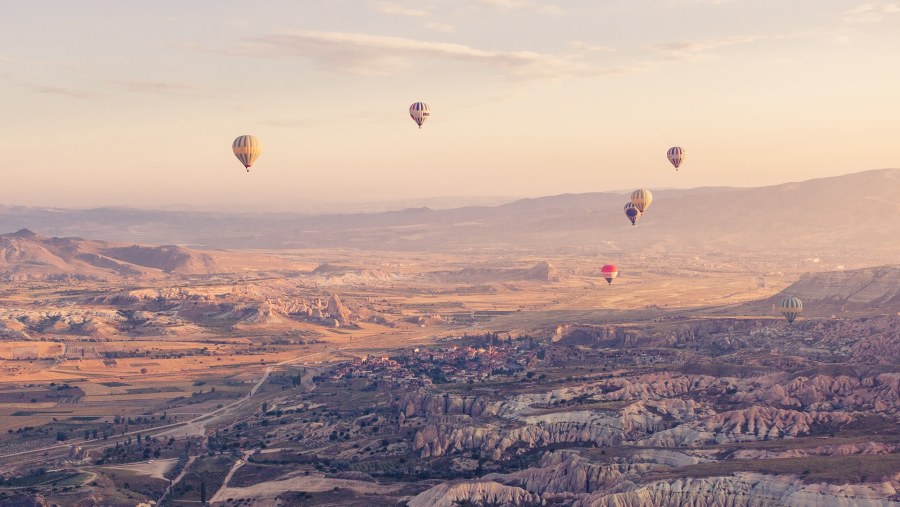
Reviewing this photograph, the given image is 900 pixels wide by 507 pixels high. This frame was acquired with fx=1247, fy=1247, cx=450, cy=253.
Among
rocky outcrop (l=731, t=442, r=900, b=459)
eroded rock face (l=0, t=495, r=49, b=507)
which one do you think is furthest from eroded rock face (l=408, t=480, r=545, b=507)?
eroded rock face (l=0, t=495, r=49, b=507)

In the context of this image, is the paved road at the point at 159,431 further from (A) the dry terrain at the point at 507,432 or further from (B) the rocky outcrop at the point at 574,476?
(B) the rocky outcrop at the point at 574,476

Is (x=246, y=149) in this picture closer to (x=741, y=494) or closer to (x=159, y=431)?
(x=159, y=431)

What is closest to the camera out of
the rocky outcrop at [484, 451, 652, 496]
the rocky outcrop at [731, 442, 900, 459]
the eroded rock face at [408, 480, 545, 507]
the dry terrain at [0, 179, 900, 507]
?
the rocky outcrop at [731, 442, 900, 459]

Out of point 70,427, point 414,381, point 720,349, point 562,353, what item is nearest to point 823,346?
point 720,349

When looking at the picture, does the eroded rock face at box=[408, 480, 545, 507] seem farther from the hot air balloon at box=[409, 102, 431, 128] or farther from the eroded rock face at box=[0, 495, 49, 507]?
the hot air balloon at box=[409, 102, 431, 128]

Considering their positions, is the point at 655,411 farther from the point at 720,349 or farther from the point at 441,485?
the point at 720,349

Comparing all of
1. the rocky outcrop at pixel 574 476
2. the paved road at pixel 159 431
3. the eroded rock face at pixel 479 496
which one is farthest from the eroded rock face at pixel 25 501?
the rocky outcrop at pixel 574 476

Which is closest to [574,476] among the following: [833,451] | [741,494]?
[741,494]
